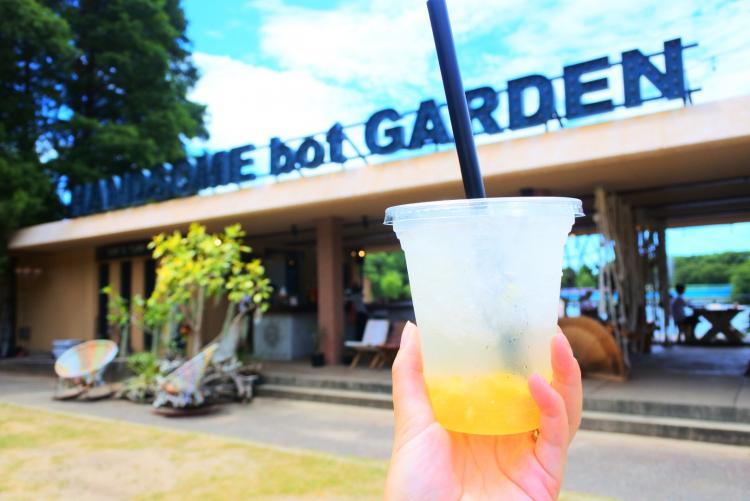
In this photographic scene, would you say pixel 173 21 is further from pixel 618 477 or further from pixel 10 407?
pixel 618 477

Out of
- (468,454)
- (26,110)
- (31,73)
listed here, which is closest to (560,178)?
(468,454)

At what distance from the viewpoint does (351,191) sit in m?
8.97

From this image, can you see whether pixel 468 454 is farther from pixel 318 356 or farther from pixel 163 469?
pixel 318 356

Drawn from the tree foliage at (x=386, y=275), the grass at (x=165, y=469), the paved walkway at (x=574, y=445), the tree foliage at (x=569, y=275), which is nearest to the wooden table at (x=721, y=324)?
the tree foliage at (x=569, y=275)

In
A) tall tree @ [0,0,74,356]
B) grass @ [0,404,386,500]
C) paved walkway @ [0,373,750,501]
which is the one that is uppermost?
tall tree @ [0,0,74,356]

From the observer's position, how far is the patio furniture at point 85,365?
28.7ft

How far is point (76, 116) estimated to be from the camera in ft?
60.4

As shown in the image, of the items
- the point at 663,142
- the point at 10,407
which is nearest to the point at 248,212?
the point at 10,407

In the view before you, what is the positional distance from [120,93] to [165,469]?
720 inches

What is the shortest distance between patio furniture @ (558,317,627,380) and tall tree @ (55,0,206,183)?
51.4 ft

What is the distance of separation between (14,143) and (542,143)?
16.9 metres

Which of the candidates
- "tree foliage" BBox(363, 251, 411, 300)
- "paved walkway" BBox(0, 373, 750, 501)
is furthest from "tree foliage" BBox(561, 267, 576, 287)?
"tree foliage" BBox(363, 251, 411, 300)

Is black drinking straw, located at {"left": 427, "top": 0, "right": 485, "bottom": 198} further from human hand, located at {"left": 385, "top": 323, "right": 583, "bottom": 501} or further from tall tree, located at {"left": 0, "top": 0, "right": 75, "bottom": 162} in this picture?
tall tree, located at {"left": 0, "top": 0, "right": 75, "bottom": 162}

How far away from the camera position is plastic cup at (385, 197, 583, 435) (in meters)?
1.15
